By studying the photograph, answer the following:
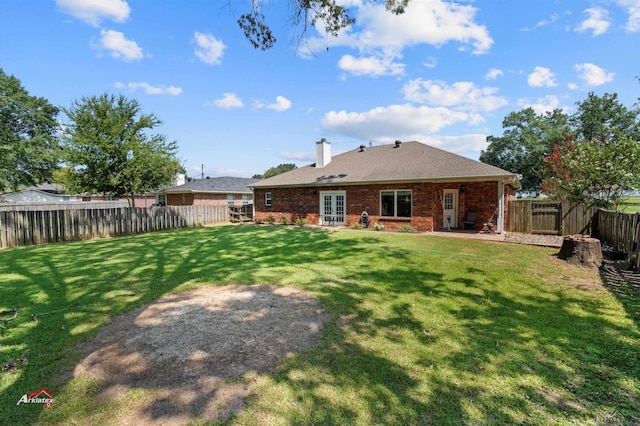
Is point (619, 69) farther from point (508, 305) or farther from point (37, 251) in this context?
point (37, 251)

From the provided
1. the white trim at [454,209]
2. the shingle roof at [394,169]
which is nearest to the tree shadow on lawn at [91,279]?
the shingle roof at [394,169]

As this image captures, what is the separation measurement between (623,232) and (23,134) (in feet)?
151

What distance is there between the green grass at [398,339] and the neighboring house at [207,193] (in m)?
20.5

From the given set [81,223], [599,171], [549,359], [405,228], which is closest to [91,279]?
[549,359]

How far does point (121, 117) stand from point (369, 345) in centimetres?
1996

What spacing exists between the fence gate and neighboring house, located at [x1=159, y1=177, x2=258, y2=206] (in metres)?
21.3

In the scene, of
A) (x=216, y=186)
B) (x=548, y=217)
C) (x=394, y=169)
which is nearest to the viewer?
(x=548, y=217)

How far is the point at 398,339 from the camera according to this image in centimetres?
363

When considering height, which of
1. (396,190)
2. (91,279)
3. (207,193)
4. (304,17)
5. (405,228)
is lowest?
(91,279)

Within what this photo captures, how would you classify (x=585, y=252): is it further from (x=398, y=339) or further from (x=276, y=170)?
(x=276, y=170)

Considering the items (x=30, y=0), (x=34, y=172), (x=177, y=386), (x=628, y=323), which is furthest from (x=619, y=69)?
(x=34, y=172)

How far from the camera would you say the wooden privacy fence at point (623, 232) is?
6831 mm

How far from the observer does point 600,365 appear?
3.09 m

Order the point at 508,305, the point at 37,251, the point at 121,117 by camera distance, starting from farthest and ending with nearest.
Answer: the point at 121,117 → the point at 37,251 → the point at 508,305
